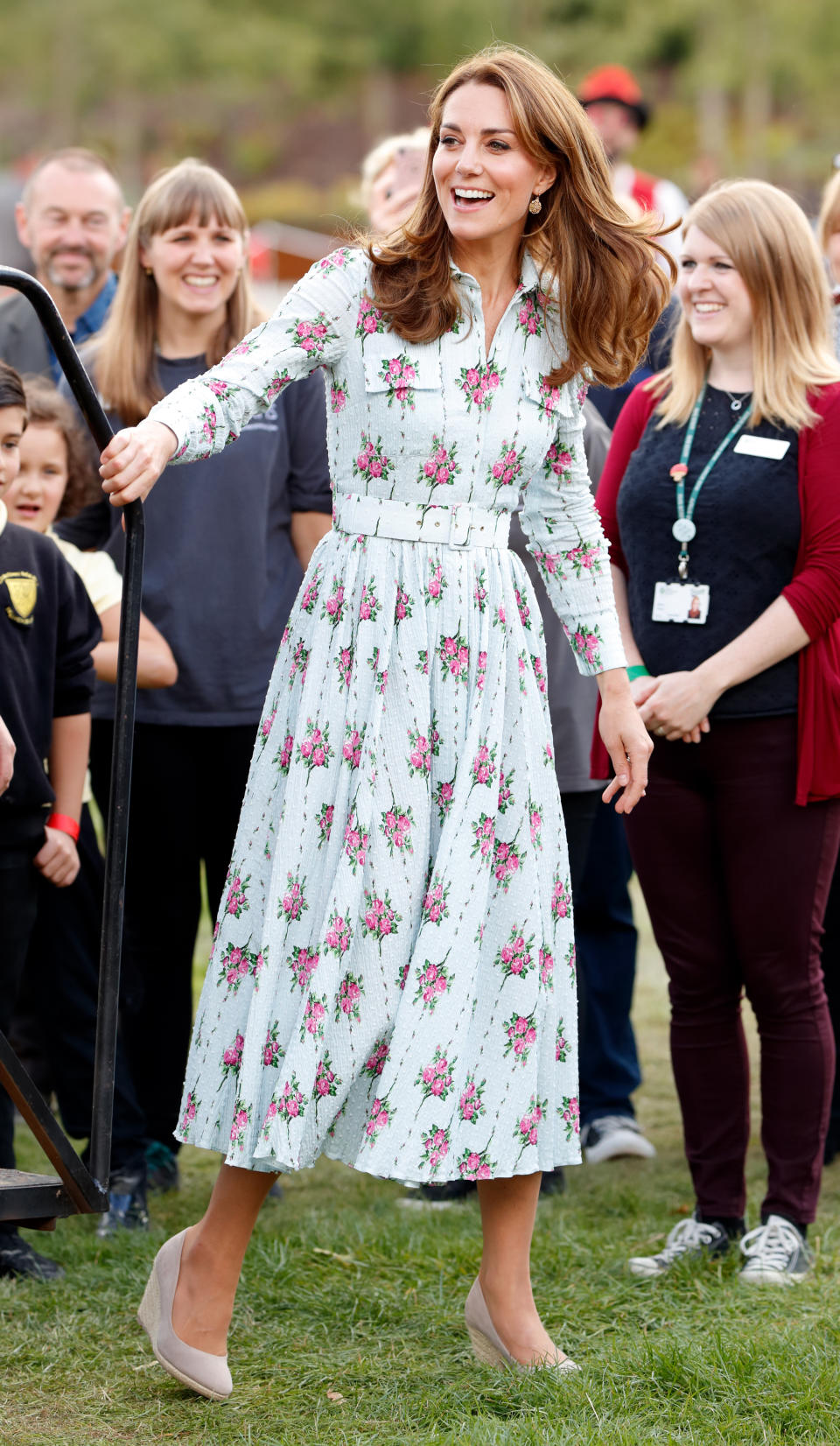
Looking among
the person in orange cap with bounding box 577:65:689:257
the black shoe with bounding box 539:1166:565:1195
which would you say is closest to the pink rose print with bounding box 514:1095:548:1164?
the black shoe with bounding box 539:1166:565:1195

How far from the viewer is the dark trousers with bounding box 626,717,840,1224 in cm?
359

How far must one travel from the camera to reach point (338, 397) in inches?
115

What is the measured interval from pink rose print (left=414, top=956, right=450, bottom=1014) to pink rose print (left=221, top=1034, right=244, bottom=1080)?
32 cm

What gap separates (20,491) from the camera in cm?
385

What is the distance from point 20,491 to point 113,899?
58.6 inches

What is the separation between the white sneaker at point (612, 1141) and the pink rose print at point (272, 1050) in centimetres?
193

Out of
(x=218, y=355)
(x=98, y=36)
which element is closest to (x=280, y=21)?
(x=98, y=36)

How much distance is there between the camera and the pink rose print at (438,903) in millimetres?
2838

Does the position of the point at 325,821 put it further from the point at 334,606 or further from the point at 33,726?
the point at 33,726

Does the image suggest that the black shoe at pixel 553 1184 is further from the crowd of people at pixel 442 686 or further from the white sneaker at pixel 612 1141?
the white sneaker at pixel 612 1141

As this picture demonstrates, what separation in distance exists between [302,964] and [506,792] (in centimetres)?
43

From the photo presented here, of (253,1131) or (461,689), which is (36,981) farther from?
(461,689)

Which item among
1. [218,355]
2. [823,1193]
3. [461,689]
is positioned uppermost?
[218,355]

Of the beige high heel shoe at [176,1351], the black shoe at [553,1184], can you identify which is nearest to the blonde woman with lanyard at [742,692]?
the black shoe at [553,1184]
